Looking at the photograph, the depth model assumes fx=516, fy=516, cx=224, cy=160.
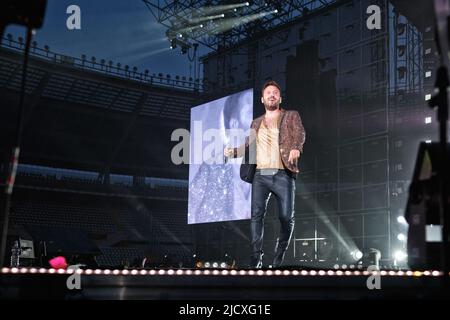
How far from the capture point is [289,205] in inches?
237

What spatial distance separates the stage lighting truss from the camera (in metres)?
18.9

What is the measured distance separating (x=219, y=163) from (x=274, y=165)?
8.05 metres

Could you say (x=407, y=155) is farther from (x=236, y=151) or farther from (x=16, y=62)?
(x=16, y=62)

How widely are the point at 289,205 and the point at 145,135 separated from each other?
20383 mm

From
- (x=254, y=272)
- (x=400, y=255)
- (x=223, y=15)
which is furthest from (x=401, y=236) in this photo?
(x=254, y=272)

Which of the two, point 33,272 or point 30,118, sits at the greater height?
point 30,118

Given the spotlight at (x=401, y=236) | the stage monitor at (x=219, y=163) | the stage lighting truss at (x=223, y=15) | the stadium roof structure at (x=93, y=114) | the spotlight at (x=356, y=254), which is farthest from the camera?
the stadium roof structure at (x=93, y=114)

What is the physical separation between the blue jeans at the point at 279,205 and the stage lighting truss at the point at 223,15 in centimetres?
1353

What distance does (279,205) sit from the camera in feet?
20.0

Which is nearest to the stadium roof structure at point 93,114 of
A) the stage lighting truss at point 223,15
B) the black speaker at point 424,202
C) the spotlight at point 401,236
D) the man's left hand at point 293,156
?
the stage lighting truss at point 223,15

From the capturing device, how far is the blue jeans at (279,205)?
600 centimetres

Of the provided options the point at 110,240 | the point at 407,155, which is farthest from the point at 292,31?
the point at 110,240

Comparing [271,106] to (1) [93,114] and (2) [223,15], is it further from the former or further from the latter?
(1) [93,114]

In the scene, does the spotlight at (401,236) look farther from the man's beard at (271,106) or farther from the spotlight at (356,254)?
the man's beard at (271,106)
